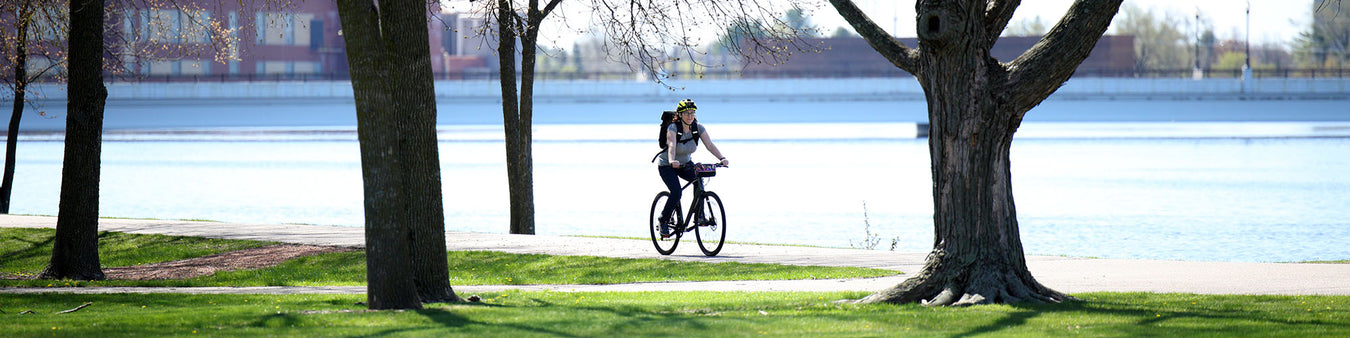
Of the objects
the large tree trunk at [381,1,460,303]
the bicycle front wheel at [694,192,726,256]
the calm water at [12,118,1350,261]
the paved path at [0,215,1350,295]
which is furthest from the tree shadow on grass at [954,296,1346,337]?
the calm water at [12,118,1350,261]

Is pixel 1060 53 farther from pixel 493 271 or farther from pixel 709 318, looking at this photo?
pixel 493 271

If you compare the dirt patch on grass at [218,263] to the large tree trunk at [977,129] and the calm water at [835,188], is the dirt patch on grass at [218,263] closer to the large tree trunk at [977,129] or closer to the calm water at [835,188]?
the large tree trunk at [977,129]

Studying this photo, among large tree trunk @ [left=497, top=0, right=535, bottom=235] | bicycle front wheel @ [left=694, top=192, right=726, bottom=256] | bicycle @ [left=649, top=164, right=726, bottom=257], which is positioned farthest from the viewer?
large tree trunk @ [left=497, top=0, right=535, bottom=235]

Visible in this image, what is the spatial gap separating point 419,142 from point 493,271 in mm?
4179

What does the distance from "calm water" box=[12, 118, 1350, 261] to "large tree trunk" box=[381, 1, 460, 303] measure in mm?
12607

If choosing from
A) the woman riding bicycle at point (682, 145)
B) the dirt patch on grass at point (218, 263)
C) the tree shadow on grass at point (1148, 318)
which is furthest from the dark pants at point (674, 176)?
the tree shadow on grass at point (1148, 318)

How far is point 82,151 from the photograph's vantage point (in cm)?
1316

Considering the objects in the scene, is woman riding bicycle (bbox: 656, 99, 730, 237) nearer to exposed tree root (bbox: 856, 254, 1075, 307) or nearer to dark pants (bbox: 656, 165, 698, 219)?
dark pants (bbox: 656, 165, 698, 219)

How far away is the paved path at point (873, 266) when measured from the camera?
10945 millimetres

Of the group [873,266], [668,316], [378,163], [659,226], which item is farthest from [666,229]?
[378,163]

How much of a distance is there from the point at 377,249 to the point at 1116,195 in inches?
1240

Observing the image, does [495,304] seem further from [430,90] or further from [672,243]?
[672,243]

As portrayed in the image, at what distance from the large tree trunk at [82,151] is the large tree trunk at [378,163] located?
17.3 ft

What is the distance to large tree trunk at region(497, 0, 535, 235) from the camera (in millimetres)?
18328
